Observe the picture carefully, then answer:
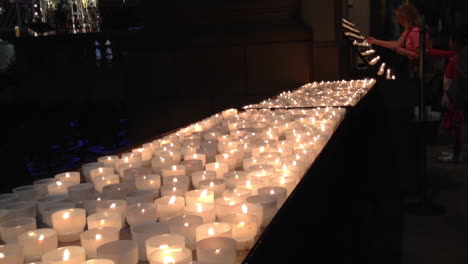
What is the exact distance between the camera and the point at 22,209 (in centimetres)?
209

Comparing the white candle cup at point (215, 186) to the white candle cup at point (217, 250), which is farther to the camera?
the white candle cup at point (215, 186)

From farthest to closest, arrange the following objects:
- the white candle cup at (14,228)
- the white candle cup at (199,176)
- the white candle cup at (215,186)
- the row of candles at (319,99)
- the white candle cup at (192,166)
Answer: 1. the row of candles at (319,99)
2. the white candle cup at (192,166)
3. the white candle cup at (199,176)
4. the white candle cup at (215,186)
5. the white candle cup at (14,228)

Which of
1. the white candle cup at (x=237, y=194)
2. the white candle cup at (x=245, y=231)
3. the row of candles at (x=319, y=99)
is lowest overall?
the white candle cup at (x=245, y=231)

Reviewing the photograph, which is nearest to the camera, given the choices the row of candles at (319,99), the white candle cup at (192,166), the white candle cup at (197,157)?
the white candle cup at (192,166)

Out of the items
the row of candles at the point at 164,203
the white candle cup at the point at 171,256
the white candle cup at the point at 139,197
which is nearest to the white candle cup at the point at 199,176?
the row of candles at the point at 164,203

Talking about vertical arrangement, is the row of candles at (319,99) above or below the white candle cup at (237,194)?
above

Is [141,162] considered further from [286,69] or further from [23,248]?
[286,69]

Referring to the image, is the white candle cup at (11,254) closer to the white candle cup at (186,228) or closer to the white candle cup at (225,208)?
the white candle cup at (186,228)

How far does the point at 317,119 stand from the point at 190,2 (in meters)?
5.89

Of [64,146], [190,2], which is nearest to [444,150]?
[190,2]

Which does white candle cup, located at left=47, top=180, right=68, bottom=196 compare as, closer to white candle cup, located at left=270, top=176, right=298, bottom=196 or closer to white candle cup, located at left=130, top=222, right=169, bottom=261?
white candle cup, located at left=130, top=222, right=169, bottom=261

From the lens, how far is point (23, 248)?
1721mm

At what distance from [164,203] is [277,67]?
7.03 metres

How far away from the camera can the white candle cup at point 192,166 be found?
9.06 feet
